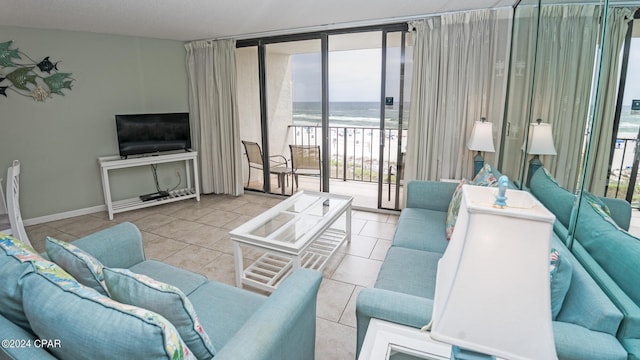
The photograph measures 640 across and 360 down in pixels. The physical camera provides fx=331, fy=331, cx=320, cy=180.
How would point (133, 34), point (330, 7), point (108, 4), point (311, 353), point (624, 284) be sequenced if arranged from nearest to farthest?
point (624, 284) < point (311, 353) < point (108, 4) < point (330, 7) < point (133, 34)

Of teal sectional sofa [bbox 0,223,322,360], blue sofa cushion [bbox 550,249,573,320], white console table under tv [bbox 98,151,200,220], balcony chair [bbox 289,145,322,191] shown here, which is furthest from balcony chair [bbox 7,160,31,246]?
blue sofa cushion [bbox 550,249,573,320]

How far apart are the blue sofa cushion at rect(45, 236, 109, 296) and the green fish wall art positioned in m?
3.48

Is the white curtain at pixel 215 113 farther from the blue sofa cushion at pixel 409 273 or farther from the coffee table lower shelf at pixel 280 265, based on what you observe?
the blue sofa cushion at pixel 409 273

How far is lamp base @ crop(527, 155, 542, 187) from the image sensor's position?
7.36 ft

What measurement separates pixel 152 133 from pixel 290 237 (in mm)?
2884

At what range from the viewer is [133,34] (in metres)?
4.13

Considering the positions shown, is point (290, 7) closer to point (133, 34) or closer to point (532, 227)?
point (133, 34)

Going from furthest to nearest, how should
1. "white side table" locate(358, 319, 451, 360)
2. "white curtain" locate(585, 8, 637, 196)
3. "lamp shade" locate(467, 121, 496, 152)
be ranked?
"lamp shade" locate(467, 121, 496, 152) < "white curtain" locate(585, 8, 637, 196) < "white side table" locate(358, 319, 451, 360)

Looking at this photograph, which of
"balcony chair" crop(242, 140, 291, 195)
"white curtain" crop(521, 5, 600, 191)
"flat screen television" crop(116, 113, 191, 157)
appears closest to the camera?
"white curtain" crop(521, 5, 600, 191)

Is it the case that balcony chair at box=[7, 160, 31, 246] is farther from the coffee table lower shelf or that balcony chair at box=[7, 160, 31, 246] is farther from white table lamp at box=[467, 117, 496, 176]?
white table lamp at box=[467, 117, 496, 176]

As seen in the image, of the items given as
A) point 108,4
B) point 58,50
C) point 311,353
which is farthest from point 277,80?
point 311,353

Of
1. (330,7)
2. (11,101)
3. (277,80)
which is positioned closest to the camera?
(330,7)

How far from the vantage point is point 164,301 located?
1.01 m

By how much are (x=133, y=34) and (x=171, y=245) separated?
2748mm
